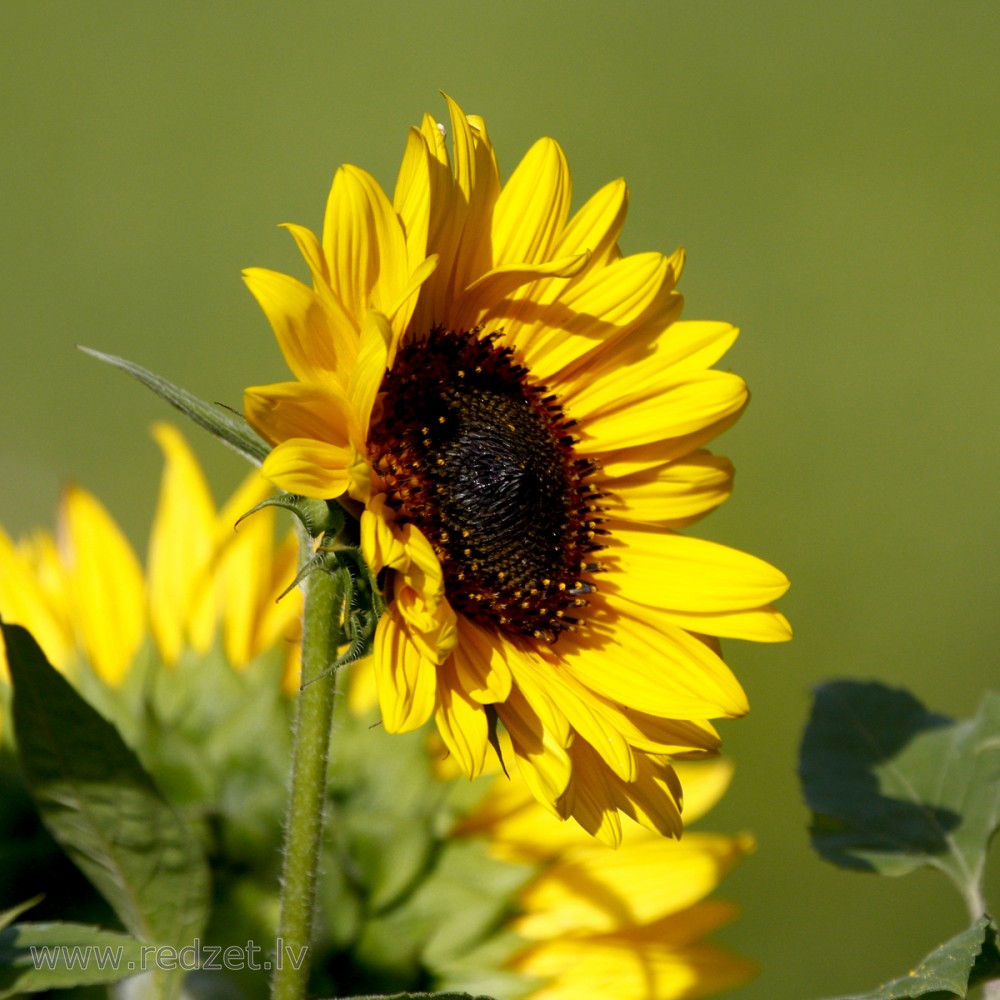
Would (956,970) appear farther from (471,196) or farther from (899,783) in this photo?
(471,196)

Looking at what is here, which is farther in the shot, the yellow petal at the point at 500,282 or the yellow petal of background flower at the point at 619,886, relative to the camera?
the yellow petal of background flower at the point at 619,886

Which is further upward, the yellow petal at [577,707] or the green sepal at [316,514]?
the green sepal at [316,514]

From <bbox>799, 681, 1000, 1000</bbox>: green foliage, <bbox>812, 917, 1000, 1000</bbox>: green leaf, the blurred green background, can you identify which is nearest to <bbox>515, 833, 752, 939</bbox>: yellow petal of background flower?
<bbox>799, 681, 1000, 1000</bbox>: green foliage

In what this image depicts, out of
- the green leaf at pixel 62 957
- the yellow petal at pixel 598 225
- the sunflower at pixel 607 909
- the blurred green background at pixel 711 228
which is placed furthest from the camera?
the blurred green background at pixel 711 228

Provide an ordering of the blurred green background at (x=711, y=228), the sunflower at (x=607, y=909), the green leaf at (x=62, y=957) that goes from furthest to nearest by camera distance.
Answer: the blurred green background at (x=711, y=228)
the sunflower at (x=607, y=909)
the green leaf at (x=62, y=957)

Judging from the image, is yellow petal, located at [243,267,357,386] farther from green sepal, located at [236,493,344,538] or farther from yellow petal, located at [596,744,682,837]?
yellow petal, located at [596,744,682,837]

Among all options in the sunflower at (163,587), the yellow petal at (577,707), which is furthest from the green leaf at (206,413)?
the sunflower at (163,587)

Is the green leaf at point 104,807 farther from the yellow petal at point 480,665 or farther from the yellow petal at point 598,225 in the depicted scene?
the yellow petal at point 598,225

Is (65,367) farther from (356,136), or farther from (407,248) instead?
(407,248)

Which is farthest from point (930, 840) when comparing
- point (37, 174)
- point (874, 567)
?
point (37, 174)
